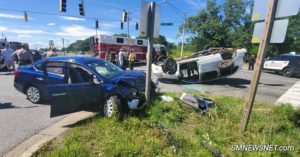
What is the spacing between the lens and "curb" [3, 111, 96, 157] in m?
3.61

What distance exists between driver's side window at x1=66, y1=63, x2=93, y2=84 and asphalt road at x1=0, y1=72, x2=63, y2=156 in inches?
41.7

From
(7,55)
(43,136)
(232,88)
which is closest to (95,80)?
(43,136)

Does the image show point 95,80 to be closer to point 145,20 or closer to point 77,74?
point 77,74

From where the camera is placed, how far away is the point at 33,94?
22.1 ft

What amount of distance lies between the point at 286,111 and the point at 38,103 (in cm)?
702

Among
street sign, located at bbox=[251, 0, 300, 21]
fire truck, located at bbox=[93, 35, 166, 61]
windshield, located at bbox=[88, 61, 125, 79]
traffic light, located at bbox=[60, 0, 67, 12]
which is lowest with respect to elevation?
windshield, located at bbox=[88, 61, 125, 79]

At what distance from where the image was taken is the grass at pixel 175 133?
134 inches

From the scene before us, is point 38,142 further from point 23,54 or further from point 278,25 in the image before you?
point 23,54

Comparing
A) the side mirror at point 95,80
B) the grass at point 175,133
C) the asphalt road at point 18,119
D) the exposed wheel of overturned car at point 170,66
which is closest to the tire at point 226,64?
the exposed wheel of overturned car at point 170,66

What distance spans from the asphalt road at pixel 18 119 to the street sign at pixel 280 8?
508 cm

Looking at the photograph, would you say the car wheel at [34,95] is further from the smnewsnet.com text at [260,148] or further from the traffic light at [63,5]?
the traffic light at [63,5]

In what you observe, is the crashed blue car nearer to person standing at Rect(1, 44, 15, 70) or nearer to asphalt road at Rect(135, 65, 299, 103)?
asphalt road at Rect(135, 65, 299, 103)

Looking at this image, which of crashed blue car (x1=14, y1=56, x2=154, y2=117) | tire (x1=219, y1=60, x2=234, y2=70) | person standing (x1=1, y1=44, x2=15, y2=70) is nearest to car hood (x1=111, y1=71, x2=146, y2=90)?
crashed blue car (x1=14, y1=56, x2=154, y2=117)

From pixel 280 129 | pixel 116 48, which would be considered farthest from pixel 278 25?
pixel 116 48
